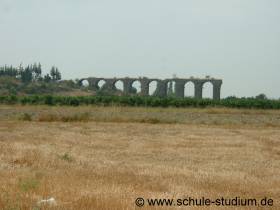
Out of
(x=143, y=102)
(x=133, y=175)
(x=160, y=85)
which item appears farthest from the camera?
(x=160, y=85)

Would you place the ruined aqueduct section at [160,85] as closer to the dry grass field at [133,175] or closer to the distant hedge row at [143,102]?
the distant hedge row at [143,102]

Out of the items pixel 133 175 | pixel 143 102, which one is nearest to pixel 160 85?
pixel 143 102

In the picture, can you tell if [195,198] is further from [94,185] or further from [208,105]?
[208,105]

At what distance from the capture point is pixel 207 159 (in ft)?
50.8

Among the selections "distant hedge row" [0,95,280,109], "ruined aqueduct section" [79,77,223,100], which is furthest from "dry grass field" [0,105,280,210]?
"ruined aqueduct section" [79,77,223,100]

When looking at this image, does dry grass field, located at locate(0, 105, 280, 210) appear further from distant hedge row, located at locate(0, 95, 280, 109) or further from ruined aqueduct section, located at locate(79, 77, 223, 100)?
ruined aqueduct section, located at locate(79, 77, 223, 100)

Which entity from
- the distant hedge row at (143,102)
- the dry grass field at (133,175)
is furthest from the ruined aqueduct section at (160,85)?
the dry grass field at (133,175)

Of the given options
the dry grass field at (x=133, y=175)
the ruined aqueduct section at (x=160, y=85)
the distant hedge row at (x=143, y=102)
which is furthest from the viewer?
the ruined aqueduct section at (x=160, y=85)

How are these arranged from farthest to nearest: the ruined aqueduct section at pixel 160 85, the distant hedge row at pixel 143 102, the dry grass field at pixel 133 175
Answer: the ruined aqueduct section at pixel 160 85
the distant hedge row at pixel 143 102
the dry grass field at pixel 133 175

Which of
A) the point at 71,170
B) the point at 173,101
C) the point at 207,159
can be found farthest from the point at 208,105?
the point at 71,170

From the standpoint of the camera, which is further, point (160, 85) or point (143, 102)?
point (160, 85)

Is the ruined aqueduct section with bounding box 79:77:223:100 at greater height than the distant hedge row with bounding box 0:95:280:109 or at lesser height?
greater

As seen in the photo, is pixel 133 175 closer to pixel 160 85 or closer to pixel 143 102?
pixel 143 102

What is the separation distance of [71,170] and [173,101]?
62673 mm
